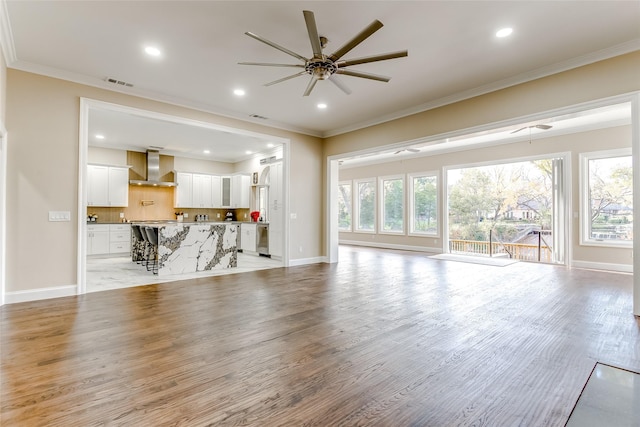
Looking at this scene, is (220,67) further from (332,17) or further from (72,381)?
(72,381)

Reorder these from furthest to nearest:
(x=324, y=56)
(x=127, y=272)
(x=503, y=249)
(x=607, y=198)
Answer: (x=503, y=249) < (x=607, y=198) < (x=127, y=272) < (x=324, y=56)

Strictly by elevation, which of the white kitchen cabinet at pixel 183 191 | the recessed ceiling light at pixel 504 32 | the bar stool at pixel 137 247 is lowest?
the bar stool at pixel 137 247

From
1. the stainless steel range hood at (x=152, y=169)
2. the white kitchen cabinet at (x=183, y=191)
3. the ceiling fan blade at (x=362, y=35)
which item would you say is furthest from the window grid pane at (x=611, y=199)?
the stainless steel range hood at (x=152, y=169)

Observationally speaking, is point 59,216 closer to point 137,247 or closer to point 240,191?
point 137,247

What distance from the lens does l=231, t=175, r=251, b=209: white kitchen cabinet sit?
397 inches

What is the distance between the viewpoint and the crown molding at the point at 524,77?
11.8 feet

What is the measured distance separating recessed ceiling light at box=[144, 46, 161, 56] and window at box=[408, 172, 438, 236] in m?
8.04

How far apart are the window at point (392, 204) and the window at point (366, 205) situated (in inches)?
13.7

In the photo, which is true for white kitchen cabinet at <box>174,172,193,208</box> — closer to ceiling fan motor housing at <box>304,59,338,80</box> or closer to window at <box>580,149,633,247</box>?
ceiling fan motor housing at <box>304,59,338,80</box>

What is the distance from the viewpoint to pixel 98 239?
8.08 meters

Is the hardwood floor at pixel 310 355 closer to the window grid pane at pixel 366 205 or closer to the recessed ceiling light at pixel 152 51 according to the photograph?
the recessed ceiling light at pixel 152 51

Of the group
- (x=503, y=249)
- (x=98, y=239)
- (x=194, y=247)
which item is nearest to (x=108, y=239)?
(x=98, y=239)

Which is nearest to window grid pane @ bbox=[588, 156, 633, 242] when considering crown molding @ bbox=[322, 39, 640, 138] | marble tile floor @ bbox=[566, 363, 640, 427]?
crown molding @ bbox=[322, 39, 640, 138]

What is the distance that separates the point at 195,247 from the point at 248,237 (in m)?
3.07
